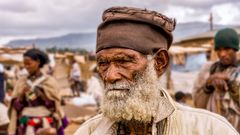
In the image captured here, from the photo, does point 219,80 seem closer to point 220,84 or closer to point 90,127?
point 220,84

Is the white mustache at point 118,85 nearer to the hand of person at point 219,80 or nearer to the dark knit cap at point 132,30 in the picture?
the dark knit cap at point 132,30

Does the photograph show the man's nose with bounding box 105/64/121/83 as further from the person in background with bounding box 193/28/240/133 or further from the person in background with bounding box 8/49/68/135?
the person in background with bounding box 8/49/68/135

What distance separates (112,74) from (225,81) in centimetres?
317

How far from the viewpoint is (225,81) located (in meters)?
5.57

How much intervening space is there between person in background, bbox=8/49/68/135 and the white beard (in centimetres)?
494

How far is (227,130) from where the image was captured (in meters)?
2.50

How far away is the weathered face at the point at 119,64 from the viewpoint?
2.57 metres

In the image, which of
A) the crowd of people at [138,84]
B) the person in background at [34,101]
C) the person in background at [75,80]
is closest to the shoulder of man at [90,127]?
the crowd of people at [138,84]

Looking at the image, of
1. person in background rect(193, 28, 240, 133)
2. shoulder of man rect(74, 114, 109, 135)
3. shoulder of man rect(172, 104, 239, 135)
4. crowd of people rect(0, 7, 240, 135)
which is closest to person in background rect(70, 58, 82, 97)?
person in background rect(193, 28, 240, 133)

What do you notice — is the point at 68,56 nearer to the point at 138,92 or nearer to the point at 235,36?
the point at 235,36

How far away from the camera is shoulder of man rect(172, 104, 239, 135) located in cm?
250

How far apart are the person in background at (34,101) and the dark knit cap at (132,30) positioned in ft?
16.2

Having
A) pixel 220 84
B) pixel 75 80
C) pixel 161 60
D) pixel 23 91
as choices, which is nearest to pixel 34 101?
pixel 23 91

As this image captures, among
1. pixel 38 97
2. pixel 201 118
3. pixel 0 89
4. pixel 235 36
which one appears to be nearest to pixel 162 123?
pixel 201 118
